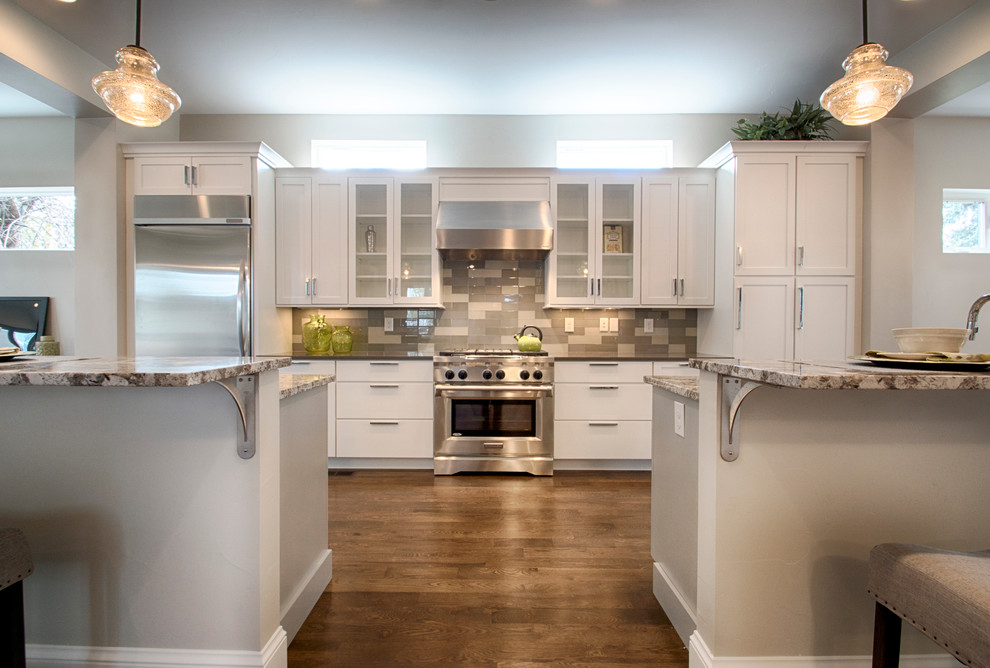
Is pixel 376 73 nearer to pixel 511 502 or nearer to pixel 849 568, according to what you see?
pixel 511 502

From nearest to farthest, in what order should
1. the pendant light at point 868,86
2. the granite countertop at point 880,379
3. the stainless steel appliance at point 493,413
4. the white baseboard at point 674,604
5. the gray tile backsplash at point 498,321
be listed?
the granite countertop at point 880,379 → the white baseboard at point 674,604 → the pendant light at point 868,86 → the stainless steel appliance at point 493,413 → the gray tile backsplash at point 498,321

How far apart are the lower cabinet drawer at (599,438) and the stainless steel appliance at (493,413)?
13 cm

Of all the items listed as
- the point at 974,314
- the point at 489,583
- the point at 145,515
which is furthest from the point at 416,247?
the point at 974,314

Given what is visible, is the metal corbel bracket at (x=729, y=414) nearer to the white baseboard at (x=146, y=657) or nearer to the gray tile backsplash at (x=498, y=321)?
the white baseboard at (x=146, y=657)

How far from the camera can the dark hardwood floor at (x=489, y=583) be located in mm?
1527

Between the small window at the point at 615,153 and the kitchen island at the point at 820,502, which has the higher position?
the small window at the point at 615,153

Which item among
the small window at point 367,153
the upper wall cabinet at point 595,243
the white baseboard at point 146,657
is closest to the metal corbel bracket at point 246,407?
the white baseboard at point 146,657

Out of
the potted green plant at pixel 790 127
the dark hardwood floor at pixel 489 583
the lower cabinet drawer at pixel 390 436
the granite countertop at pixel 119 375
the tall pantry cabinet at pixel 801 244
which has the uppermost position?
the potted green plant at pixel 790 127

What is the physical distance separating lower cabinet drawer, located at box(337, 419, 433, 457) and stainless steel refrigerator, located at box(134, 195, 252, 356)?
3.04 ft

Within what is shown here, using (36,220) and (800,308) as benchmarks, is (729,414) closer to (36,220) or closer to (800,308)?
(800,308)

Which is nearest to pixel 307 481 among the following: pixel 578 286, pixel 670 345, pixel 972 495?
pixel 972 495

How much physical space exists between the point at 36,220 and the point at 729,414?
5.68 meters

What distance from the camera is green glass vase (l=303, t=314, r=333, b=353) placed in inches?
148

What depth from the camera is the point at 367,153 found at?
4.10 meters
